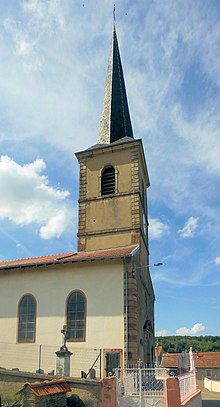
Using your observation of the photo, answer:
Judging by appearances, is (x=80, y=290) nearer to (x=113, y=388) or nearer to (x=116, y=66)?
(x=113, y=388)

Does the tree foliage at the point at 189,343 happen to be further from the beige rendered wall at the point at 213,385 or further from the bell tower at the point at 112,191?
the bell tower at the point at 112,191

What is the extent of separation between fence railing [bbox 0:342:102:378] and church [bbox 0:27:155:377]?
0.05m

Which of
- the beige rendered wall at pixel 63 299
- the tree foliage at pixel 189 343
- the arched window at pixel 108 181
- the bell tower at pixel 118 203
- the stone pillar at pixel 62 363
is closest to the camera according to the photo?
the stone pillar at pixel 62 363

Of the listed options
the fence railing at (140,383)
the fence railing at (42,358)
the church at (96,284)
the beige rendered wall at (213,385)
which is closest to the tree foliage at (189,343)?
the beige rendered wall at (213,385)

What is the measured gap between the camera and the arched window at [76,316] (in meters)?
15.8

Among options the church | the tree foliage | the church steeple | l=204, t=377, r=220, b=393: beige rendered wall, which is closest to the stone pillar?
the church

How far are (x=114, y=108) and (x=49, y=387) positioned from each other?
1789 centimetres

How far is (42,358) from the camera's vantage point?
15.9 meters

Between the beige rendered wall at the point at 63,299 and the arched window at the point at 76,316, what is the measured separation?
208mm

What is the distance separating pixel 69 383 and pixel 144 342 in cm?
741

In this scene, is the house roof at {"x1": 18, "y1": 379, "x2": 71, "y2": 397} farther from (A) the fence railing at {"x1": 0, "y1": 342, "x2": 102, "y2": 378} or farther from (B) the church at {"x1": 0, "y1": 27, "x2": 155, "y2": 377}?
(B) the church at {"x1": 0, "y1": 27, "x2": 155, "y2": 377}

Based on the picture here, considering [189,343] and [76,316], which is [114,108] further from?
[189,343]

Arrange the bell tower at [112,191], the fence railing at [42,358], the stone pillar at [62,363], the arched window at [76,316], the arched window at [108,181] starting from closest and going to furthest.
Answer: the stone pillar at [62,363] → the fence railing at [42,358] → the arched window at [76,316] → the bell tower at [112,191] → the arched window at [108,181]

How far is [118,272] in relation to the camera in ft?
52.6
